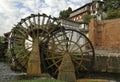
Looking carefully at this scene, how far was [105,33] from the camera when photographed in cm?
4966

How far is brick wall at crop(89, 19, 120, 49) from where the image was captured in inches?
1905

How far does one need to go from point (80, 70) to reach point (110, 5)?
3468cm

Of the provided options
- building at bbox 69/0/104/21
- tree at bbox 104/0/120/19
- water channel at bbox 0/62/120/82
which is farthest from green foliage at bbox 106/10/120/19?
water channel at bbox 0/62/120/82

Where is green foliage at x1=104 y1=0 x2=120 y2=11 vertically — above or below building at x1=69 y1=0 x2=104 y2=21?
below

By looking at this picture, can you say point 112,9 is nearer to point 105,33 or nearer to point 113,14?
point 113,14

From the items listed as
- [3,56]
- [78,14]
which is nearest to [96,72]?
[3,56]

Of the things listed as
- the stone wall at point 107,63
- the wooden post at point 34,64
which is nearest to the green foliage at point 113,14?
A: the stone wall at point 107,63

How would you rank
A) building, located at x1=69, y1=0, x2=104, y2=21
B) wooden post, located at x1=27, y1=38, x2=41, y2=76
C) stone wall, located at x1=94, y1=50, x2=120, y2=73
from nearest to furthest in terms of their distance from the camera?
wooden post, located at x1=27, y1=38, x2=41, y2=76 → stone wall, located at x1=94, y1=50, x2=120, y2=73 → building, located at x1=69, y1=0, x2=104, y2=21

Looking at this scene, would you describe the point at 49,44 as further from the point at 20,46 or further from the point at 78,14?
the point at 78,14

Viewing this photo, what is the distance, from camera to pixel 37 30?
2886 centimetres

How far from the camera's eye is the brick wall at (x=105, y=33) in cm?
4838

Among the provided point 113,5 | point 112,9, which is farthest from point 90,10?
point 112,9

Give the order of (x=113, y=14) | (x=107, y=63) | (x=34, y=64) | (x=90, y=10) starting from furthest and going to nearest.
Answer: (x=90, y=10) → (x=113, y=14) → (x=107, y=63) → (x=34, y=64)

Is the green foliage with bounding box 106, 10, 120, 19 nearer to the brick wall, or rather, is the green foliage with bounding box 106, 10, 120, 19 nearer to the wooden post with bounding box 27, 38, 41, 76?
the brick wall
